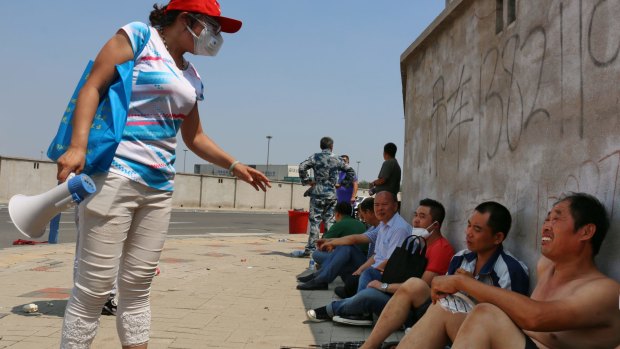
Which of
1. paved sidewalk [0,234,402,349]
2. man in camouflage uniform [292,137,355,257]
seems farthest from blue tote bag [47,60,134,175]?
man in camouflage uniform [292,137,355,257]

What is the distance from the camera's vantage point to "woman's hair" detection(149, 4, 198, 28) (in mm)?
3111

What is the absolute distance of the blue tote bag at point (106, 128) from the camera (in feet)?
9.09

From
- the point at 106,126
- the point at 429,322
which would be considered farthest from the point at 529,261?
the point at 106,126

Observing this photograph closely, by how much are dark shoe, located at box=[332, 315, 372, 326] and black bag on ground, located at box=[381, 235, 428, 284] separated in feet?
1.14

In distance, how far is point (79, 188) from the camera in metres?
2.60

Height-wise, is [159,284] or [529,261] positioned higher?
[529,261]

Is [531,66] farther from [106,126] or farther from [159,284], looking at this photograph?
[159,284]

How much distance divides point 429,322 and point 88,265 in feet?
5.93

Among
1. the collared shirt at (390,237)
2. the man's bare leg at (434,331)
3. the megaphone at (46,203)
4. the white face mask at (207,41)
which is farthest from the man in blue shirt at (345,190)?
the megaphone at (46,203)

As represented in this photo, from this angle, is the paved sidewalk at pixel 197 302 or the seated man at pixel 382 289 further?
the seated man at pixel 382 289

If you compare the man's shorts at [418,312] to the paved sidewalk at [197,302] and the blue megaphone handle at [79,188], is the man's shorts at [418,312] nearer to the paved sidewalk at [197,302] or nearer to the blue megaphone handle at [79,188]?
the paved sidewalk at [197,302]

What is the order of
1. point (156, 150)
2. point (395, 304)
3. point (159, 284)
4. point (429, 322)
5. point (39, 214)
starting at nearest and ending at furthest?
1. point (39, 214)
2. point (156, 150)
3. point (429, 322)
4. point (395, 304)
5. point (159, 284)

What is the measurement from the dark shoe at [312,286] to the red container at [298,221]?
25.0 ft

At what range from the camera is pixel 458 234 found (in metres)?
5.25
